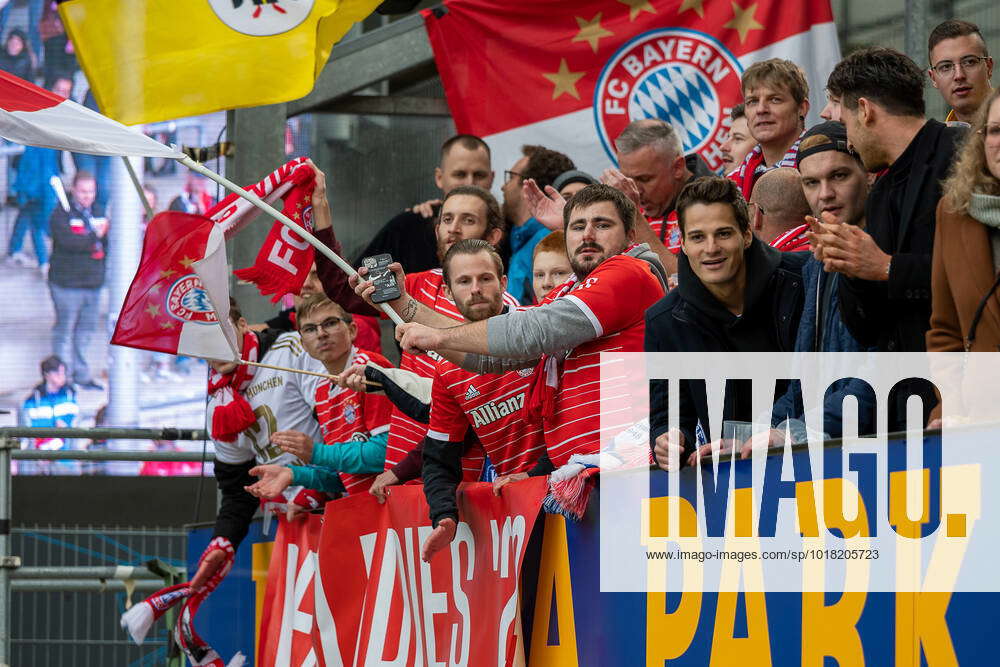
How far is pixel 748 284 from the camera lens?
4488 millimetres

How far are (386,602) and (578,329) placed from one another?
179cm

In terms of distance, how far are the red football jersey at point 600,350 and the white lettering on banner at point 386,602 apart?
4.08 ft

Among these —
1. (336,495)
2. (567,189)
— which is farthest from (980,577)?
(336,495)

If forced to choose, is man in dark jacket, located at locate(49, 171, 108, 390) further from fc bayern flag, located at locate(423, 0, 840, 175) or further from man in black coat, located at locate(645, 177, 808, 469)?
man in black coat, located at locate(645, 177, 808, 469)

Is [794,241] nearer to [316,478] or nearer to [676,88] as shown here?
[316,478]

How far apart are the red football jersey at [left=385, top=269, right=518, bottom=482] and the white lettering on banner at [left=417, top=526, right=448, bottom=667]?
31 cm

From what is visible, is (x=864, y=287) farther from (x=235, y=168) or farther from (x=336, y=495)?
(x=235, y=168)

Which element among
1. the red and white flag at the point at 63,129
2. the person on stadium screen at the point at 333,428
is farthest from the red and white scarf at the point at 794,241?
the red and white flag at the point at 63,129

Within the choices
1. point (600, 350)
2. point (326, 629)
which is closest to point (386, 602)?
point (326, 629)

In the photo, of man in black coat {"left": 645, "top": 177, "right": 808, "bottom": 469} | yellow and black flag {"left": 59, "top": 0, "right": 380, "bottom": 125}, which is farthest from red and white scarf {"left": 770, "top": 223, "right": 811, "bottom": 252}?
yellow and black flag {"left": 59, "top": 0, "right": 380, "bottom": 125}

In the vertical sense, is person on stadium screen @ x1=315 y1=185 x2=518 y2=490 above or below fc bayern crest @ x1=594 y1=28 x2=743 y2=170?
below

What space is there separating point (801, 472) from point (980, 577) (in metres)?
0.59

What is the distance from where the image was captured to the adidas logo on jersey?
539 cm

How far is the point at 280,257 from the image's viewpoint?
6637 mm
